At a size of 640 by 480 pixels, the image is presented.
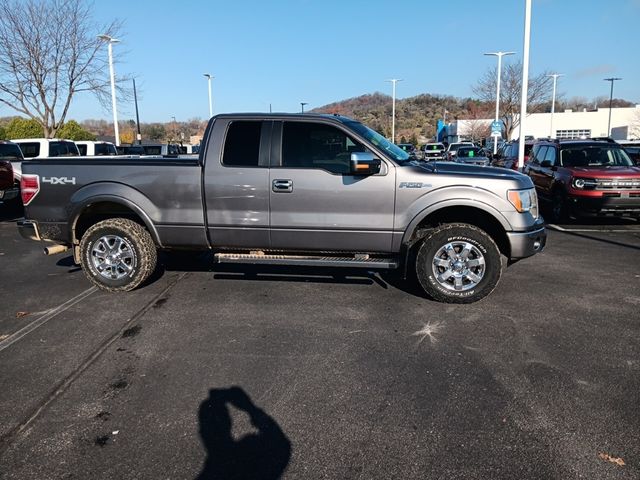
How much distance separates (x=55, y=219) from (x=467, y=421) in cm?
505

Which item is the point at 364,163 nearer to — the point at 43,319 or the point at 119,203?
the point at 119,203

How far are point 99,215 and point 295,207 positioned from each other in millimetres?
2512

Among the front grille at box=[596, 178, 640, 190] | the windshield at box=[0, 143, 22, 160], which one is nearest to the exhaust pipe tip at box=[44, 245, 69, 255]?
the windshield at box=[0, 143, 22, 160]

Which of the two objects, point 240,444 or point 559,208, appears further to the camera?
point 559,208

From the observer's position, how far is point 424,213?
17.7ft

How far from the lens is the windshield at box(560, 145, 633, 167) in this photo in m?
11.1

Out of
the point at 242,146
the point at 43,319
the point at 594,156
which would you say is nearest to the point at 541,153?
the point at 594,156

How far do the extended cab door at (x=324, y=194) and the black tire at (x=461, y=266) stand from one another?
0.47 meters

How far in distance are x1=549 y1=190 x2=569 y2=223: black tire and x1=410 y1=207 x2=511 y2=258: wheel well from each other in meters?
6.06

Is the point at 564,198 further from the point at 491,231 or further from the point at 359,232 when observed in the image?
the point at 359,232

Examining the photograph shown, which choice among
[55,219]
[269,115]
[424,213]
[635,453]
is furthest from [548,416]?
[55,219]

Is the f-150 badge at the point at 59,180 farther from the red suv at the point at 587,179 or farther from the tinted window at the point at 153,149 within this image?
the tinted window at the point at 153,149

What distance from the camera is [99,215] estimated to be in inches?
245

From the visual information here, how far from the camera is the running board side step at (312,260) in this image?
5.48m
